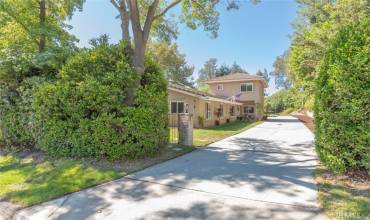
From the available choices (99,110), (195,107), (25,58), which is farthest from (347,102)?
(195,107)

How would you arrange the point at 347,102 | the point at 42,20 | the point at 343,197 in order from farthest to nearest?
the point at 42,20
the point at 347,102
the point at 343,197

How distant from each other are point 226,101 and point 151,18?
56.6 feet

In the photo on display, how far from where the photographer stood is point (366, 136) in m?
4.46

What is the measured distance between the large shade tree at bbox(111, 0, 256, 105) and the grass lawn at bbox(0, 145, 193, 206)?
6.84 ft

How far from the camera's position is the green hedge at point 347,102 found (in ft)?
14.9

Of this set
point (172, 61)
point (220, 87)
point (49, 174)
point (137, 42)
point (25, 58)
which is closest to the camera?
point (49, 174)

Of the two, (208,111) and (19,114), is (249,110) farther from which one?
(19,114)

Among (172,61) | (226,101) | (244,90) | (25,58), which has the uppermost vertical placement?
(172,61)

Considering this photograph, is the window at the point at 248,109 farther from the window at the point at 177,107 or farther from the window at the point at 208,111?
the window at the point at 177,107

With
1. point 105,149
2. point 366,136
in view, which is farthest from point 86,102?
point 366,136

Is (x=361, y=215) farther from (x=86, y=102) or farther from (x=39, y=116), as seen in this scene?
(x=39, y=116)

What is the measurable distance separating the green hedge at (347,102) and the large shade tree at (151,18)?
5.33m

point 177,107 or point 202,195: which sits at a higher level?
point 177,107

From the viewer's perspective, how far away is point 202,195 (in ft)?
14.9
